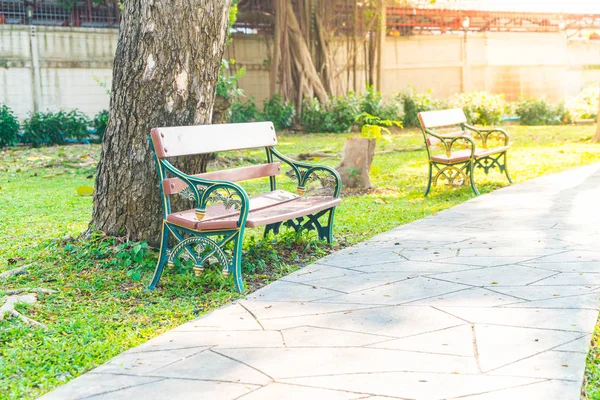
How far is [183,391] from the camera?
2975mm

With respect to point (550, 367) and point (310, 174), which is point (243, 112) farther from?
point (550, 367)

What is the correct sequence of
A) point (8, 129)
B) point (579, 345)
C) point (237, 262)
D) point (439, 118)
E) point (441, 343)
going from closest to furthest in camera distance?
point (579, 345) → point (441, 343) → point (237, 262) → point (439, 118) → point (8, 129)

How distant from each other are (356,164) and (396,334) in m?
5.85

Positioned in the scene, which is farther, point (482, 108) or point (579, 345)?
point (482, 108)

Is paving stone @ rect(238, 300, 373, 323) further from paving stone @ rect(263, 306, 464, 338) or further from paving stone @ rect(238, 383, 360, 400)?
paving stone @ rect(238, 383, 360, 400)

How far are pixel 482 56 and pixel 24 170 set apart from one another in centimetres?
1612

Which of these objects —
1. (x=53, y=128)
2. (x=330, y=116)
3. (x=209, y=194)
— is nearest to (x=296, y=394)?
(x=209, y=194)

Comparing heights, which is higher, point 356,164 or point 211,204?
point 211,204

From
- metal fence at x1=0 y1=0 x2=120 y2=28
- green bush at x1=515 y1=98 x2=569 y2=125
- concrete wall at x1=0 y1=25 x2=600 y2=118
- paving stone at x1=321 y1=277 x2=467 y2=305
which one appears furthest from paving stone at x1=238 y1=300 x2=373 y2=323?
green bush at x1=515 y1=98 x2=569 y2=125

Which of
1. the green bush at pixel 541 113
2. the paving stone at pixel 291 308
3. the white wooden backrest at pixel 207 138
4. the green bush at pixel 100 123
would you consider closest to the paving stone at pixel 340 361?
the paving stone at pixel 291 308

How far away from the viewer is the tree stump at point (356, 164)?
927cm

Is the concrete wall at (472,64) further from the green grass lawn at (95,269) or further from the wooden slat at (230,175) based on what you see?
the wooden slat at (230,175)

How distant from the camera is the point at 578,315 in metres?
3.77

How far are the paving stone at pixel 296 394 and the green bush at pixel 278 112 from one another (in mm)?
16944
